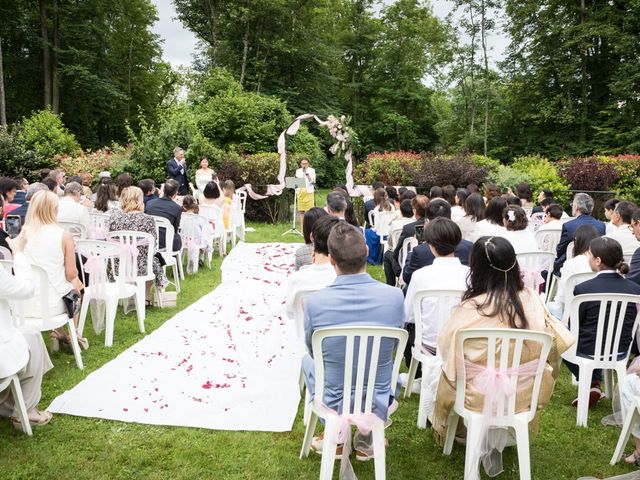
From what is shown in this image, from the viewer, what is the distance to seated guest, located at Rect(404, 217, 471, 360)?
388cm

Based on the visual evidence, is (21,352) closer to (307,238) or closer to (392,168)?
(307,238)

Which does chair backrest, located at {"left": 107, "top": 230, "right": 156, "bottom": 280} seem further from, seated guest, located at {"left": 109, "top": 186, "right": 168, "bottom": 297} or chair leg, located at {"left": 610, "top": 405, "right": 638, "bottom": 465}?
chair leg, located at {"left": 610, "top": 405, "right": 638, "bottom": 465}

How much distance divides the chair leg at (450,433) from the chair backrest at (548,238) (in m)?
4.63

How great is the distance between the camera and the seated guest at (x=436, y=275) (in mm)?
3881

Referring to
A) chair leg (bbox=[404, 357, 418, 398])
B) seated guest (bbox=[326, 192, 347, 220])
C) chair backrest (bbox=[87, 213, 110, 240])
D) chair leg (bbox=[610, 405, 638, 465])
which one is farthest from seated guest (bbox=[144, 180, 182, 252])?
chair leg (bbox=[610, 405, 638, 465])

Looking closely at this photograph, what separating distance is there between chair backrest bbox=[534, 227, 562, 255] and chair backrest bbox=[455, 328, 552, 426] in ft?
16.1

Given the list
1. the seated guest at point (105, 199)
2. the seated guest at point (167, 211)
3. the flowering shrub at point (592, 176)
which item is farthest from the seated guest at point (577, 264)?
the flowering shrub at point (592, 176)

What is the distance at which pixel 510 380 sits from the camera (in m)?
2.88

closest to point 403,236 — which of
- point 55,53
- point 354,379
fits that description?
point 354,379

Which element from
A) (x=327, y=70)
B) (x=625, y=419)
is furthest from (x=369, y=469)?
(x=327, y=70)

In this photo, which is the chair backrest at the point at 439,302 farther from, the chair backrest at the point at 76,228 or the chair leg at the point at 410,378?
the chair backrest at the point at 76,228

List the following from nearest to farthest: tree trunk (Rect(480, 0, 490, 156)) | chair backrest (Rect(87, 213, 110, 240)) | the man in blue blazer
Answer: the man in blue blazer → chair backrest (Rect(87, 213, 110, 240)) → tree trunk (Rect(480, 0, 490, 156))

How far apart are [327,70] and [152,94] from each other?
12.9 metres

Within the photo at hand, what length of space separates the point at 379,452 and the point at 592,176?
14.0m
